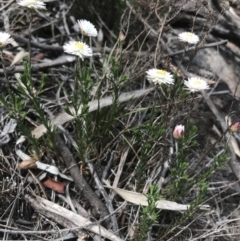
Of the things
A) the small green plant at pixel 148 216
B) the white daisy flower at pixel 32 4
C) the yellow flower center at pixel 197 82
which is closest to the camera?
the small green plant at pixel 148 216

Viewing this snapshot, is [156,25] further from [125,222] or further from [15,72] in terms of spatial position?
[125,222]

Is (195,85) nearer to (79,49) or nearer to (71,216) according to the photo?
(79,49)

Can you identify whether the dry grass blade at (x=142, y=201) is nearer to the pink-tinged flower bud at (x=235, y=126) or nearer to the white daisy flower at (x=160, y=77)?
the pink-tinged flower bud at (x=235, y=126)

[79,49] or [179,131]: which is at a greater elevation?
[79,49]

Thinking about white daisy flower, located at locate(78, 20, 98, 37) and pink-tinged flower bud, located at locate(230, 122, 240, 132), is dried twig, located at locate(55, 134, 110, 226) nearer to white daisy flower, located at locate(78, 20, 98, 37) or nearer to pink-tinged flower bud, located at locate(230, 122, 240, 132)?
white daisy flower, located at locate(78, 20, 98, 37)

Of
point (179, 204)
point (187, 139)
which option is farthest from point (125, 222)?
point (187, 139)

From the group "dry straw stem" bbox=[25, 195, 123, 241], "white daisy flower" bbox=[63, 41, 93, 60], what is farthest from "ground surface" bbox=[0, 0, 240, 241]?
"white daisy flower" bbox=[63, 41, 93, 60]

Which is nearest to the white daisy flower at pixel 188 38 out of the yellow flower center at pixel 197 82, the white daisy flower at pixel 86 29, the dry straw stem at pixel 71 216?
the yellow flower center at pixel 197 82

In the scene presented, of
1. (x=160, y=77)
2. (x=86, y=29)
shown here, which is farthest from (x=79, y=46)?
(x=160, y=77)
